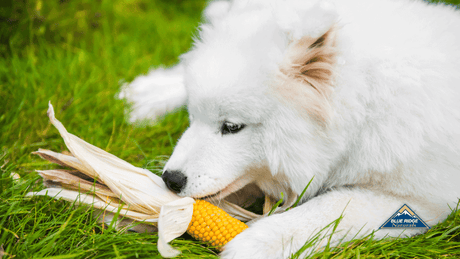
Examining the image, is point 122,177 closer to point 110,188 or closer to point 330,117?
point 110,188

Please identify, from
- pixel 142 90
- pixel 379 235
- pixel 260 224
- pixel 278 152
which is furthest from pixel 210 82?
pixel 142 90

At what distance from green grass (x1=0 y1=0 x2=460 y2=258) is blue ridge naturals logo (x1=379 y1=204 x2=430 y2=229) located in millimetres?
75

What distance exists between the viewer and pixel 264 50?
1585 mm

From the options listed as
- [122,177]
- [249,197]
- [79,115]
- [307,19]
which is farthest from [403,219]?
[79,115]

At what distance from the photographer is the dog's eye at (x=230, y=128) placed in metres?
1.62

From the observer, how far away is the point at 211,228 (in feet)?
4.95

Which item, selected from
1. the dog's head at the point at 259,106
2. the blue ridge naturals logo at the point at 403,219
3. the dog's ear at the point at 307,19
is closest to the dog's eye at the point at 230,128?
the dog's head at the point at 259,106

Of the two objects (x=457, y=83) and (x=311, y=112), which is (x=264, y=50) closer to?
(x=311, y=112)

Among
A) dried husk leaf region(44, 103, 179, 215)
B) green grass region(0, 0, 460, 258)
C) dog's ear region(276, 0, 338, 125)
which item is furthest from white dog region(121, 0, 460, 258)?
green grass region(0, 0, 460, 258)

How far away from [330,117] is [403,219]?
640 millimetres

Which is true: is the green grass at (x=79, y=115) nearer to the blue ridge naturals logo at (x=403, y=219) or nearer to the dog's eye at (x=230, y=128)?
the blue ridge naturals logo at (x=403, y=219)

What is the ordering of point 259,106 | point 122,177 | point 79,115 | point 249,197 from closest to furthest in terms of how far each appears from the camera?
point 259,106 → point 122,177 → point 249,197 → point 79,115

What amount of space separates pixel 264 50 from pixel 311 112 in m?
0.38

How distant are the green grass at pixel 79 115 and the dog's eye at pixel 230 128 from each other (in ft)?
1.88
